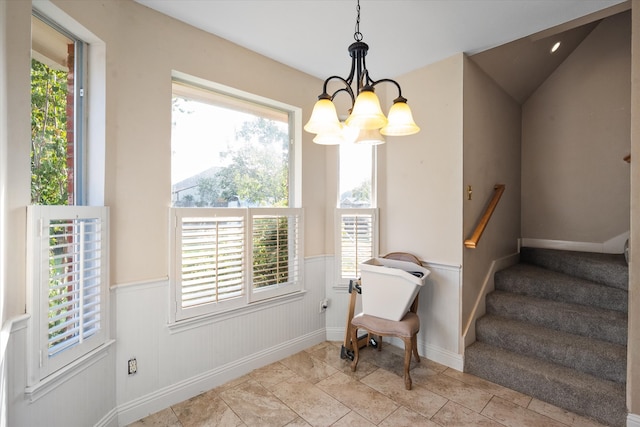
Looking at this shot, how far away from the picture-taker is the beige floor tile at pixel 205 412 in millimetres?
1904

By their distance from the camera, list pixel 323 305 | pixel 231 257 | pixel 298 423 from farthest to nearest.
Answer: pixel 323 305 → pixel 231 257 → pixel 298 423

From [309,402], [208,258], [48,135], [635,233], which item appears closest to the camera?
[48,135]

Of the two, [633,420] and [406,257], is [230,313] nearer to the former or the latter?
[406,257]

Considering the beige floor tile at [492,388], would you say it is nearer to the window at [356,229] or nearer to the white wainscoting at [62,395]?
the window at [356,229]

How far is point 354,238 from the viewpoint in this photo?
301cm

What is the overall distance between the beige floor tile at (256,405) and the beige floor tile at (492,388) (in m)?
1.38

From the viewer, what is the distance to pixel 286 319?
9.04 feet

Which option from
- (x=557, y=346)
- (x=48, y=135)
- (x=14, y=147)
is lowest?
(x=557, y=346)

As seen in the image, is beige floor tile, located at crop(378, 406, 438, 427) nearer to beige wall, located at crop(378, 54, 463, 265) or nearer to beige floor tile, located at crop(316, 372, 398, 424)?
beige floor tile, located at crop(316, 372, 398, 424)

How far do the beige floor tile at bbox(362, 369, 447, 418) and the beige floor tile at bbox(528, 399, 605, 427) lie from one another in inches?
24.0

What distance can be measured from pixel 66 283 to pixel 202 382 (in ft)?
4.00

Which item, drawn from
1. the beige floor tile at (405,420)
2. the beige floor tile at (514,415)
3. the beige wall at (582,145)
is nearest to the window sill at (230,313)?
the beige floor tile at (405,420)

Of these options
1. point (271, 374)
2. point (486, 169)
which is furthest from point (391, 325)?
point (486, 169)

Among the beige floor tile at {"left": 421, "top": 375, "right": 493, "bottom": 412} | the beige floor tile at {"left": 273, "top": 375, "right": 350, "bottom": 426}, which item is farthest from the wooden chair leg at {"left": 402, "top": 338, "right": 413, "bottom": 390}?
the beige floor tile at {"left": 273, "top": 375, "right": 350, "bottom": 426}
